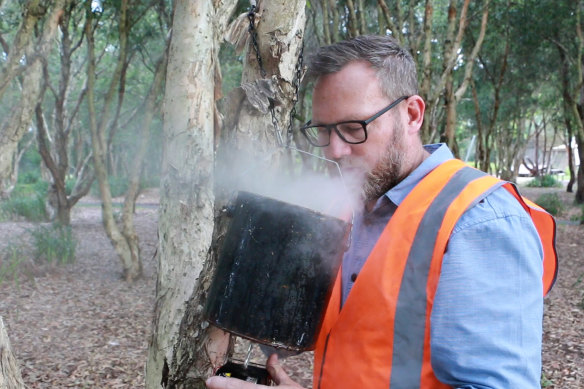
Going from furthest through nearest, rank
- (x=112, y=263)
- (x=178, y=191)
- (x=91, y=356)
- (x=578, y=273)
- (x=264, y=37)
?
(x=112, y=263) → (x=578, y=273) → (x=91, y=356) → (x=178, y=191) → (x=264, y=37)

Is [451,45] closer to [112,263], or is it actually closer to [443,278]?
[112,263]

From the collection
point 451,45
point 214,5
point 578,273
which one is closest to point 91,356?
point 214,5

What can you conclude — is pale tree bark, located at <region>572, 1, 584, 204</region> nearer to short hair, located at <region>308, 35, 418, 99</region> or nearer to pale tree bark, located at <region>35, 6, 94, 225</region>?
pale tree bark, located at <region>35, 6, 94, 225</region>

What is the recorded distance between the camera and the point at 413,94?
150cm

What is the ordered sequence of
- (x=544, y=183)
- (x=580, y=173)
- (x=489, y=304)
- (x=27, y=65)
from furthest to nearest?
(x=544, y=183) → (x=580, y=173) → (x=27, y=65) → (x=489, y=304)

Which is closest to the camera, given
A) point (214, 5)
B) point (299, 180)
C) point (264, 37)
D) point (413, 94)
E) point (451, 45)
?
point (413, 94)

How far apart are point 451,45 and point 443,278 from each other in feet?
21.0

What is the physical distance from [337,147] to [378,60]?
0.25 metres

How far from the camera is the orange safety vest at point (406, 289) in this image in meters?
1.21

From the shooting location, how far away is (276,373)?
4.80ft

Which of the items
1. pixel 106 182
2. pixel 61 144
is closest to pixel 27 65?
pixel 106 182

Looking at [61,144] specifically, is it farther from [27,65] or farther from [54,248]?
[27,65]

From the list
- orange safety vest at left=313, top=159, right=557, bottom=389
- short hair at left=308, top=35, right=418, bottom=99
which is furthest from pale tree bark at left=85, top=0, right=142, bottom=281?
orange safety vest at left=313, top=159, right=557, bottom=389

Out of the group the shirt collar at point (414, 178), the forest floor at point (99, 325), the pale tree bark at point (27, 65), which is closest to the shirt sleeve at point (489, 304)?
the shirt collar at point (414, 178)
